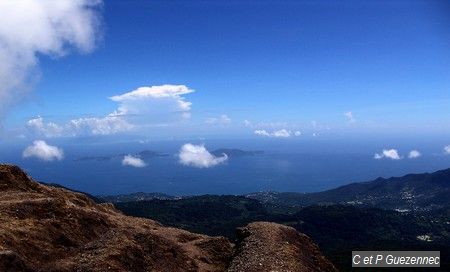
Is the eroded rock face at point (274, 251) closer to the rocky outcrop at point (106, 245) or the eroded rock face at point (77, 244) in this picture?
the rocky outcrop at point (106, 245)

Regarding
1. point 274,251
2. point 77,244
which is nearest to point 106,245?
point 77,244

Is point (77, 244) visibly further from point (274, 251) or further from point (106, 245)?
point (274, 251)

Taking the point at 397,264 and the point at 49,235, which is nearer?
the point at 49,235

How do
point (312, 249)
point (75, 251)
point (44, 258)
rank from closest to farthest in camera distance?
point (44, 258)
point (75, 251)
point (312, 249)

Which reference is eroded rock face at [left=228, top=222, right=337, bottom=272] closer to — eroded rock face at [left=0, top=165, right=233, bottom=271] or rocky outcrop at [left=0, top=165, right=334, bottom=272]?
rocky outcrop at [left=0, top=165, right=334, bottom=272]

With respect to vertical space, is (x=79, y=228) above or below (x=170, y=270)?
above

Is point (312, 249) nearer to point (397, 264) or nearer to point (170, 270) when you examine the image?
point (397, 264)

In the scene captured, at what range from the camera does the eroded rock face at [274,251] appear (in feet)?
102

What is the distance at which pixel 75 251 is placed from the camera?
2873 cm

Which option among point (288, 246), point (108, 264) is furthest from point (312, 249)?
point (108, 264)

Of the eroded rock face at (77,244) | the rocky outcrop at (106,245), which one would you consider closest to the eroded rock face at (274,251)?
the rocky outcrop at (106,245)

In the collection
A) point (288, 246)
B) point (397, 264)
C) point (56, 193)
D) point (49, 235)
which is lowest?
point (397, 264)

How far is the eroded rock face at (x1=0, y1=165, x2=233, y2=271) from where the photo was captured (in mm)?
26031

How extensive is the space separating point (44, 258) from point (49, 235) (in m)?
2.87
